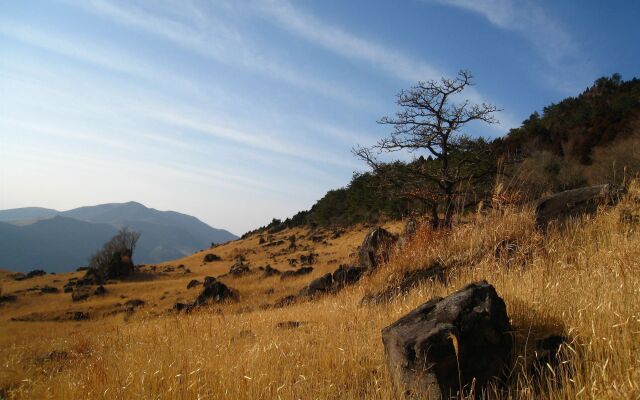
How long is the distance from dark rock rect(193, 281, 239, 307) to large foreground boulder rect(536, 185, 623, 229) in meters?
16.3

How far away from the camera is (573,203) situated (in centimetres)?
695

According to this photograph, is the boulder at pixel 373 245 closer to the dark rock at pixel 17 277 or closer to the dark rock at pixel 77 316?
the dark rock at pixel 77 316

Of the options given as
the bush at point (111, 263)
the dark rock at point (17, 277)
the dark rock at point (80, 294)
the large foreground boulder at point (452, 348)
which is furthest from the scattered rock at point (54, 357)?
the dark rock at point (17, 277)

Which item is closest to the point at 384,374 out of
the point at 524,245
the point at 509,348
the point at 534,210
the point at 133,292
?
the point at 509,348

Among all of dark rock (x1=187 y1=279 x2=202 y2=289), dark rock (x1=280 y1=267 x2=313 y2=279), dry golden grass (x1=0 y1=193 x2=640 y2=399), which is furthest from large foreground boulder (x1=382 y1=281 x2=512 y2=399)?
dark rock (x1=187 y1=279 x2=202 y2=289)

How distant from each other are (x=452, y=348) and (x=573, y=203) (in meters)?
5.78

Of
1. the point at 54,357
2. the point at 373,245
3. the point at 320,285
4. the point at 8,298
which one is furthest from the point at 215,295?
the point at 8,298

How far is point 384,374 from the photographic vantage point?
124 inches

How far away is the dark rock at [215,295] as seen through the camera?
1984cm

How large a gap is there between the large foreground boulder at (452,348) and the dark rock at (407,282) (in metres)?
3.34

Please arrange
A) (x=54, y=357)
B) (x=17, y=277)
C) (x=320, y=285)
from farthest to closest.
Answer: (x=17, y=277)
(x=320, y=285)
(x=54, y=357)

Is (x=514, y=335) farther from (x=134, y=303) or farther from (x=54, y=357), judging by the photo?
(x=134, y=303)

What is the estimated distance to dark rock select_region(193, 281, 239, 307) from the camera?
65.1 ft

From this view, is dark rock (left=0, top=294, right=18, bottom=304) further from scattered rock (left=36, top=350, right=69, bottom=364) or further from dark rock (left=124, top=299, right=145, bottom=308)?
scattered rock (left=36, top=350, right=69, bottom=364)
